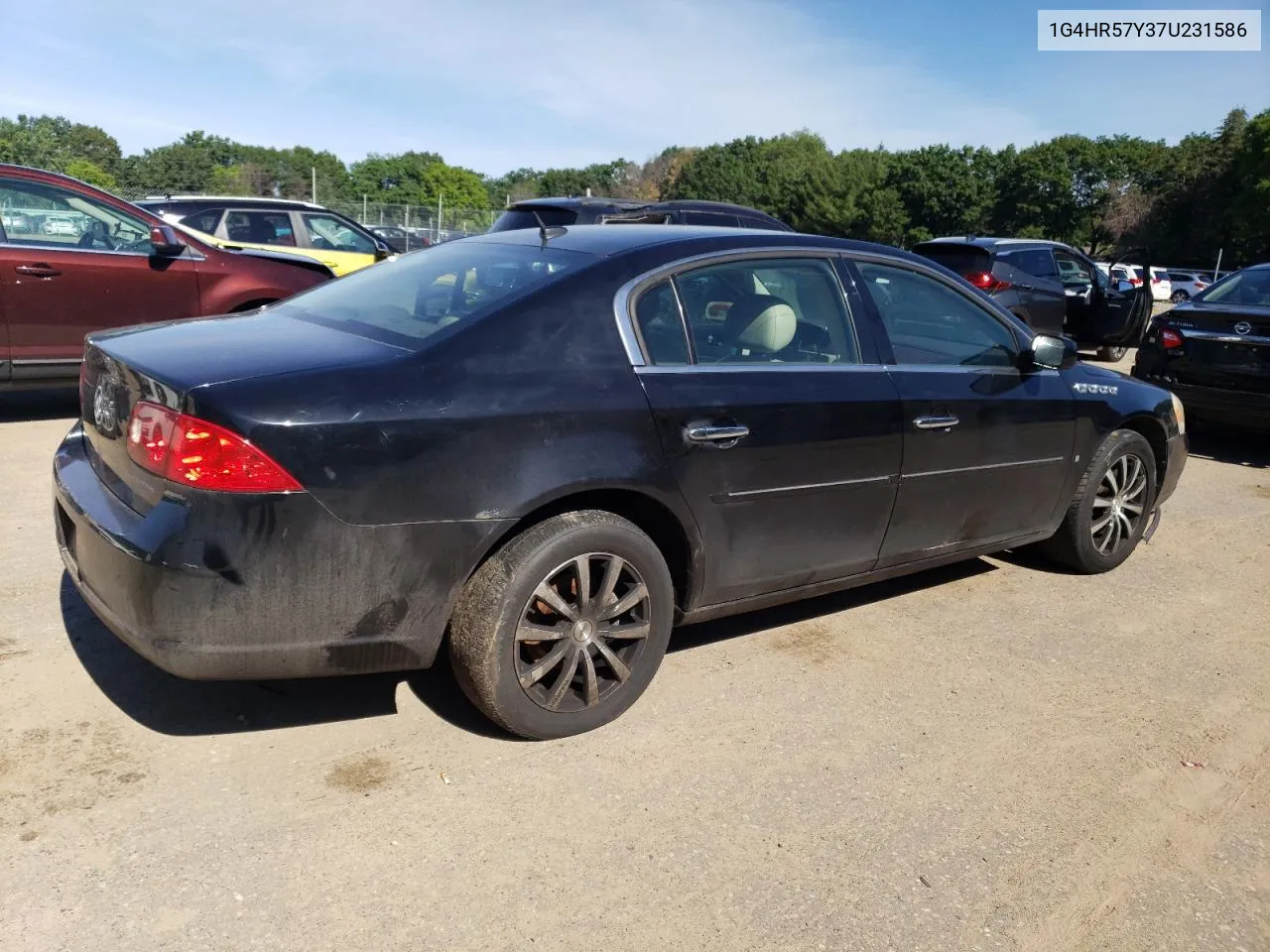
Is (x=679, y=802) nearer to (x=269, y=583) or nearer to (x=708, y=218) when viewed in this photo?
(x=269, y=583)

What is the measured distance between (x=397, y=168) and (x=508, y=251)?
381ft

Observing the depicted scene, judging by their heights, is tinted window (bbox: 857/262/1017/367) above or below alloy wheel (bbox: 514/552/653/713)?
above

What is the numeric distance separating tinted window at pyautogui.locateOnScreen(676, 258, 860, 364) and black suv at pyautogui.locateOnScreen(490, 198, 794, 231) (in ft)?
18.9

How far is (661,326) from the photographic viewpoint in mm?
3426

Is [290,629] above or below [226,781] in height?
above

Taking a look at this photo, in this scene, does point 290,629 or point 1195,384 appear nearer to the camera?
point 290,629

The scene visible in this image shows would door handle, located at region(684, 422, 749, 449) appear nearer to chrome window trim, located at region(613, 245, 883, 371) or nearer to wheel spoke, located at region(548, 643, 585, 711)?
chrome window trim, located at region(613, 245, 883, 371)

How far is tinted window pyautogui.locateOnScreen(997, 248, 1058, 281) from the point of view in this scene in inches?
499

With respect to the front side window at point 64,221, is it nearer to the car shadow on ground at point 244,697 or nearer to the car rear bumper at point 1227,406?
the car shadow on ground at point 244,697

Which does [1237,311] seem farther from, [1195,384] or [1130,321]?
[1130,321]

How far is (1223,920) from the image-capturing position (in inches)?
104

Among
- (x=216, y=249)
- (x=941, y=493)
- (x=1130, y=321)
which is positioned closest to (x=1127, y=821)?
(x=941, y=493)

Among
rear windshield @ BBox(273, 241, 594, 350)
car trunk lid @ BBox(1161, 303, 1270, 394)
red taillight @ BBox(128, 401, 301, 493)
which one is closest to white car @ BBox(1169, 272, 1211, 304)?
car trunk lid @ BBox(1161, 303, 1270, 394)

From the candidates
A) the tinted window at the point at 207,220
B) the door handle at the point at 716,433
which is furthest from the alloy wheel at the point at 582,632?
the tinted window at the point at 207,220
